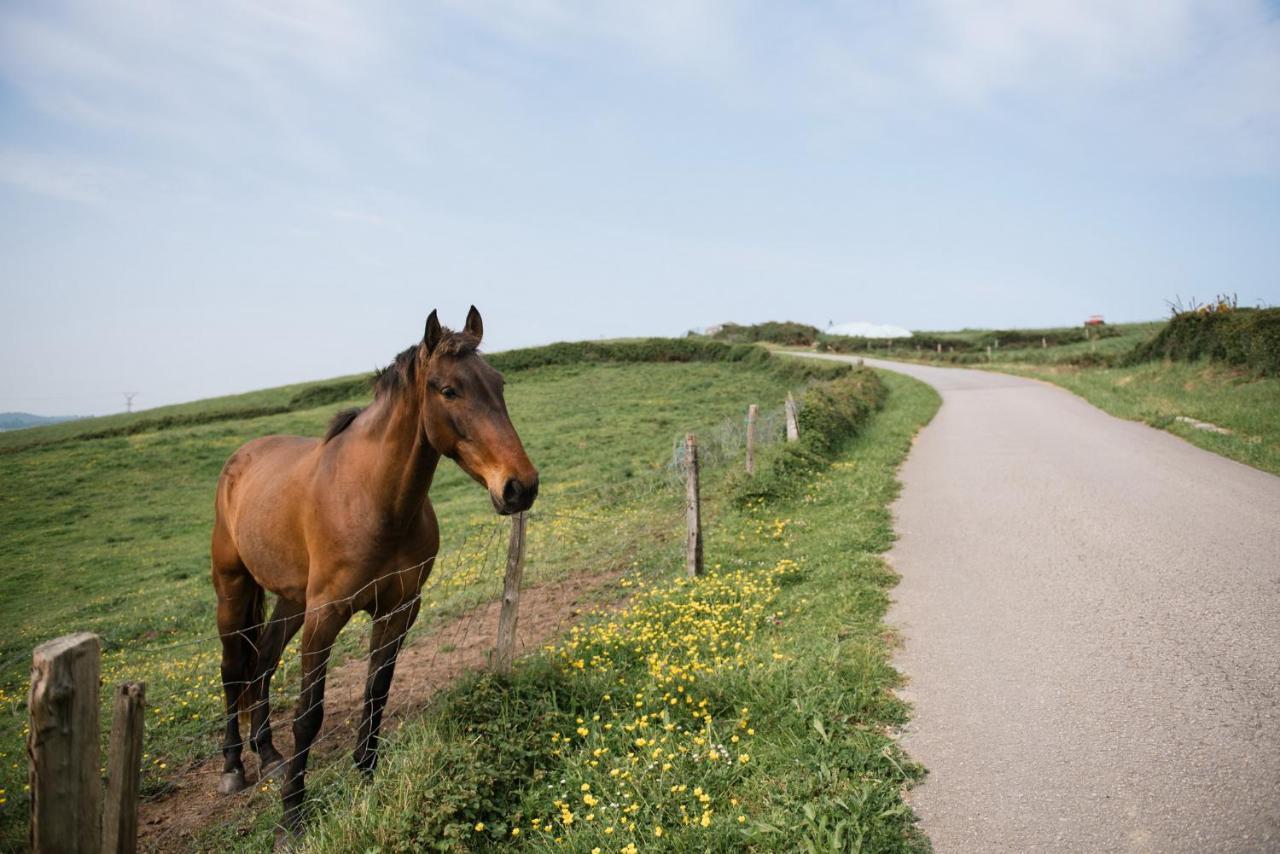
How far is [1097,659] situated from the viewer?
4828mm

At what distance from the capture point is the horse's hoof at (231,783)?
4742 millimetres

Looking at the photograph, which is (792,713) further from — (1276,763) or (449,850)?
(1276,763)

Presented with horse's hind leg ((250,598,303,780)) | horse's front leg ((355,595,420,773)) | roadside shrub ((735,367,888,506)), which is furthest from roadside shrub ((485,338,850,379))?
horse's front leg ((355,595,420,773))

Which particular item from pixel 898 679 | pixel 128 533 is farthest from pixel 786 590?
pixel 128 533

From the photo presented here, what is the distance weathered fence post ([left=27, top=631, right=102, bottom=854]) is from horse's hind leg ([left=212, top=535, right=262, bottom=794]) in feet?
10.2

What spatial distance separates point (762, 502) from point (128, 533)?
16977 mm

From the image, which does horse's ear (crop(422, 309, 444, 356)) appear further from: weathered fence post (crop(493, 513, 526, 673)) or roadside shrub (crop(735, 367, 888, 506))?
roadside shrub (crop(735, 367, 888, 506))

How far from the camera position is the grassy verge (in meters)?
3.28

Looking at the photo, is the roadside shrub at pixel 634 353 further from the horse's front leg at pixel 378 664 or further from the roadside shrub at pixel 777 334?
the horse's front leg at pixel 378 664

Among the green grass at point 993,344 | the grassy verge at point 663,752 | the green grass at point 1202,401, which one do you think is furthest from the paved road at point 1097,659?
the green grass at point 993,344

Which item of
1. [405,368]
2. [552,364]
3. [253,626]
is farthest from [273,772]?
[552,364]

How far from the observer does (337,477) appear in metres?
4.21

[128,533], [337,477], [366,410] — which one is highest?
[366,410]

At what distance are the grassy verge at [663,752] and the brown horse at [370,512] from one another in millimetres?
494
